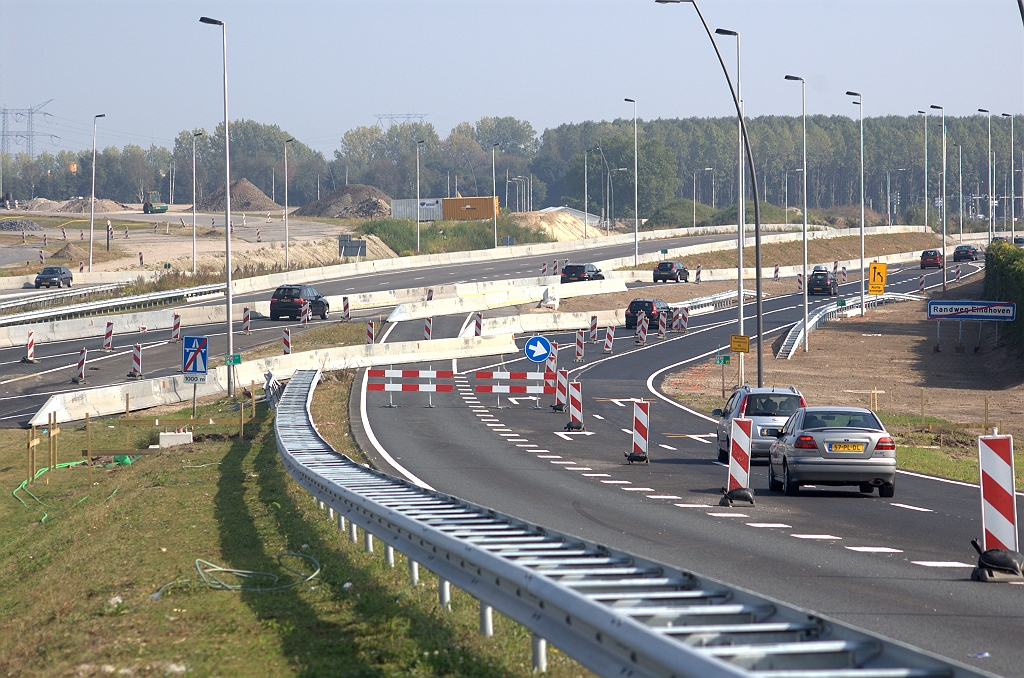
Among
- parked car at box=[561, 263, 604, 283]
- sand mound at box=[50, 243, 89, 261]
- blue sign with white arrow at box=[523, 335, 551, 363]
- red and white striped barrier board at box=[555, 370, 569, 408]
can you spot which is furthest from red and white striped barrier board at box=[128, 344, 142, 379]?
sand mound at box=[50, 243, 89, 261]

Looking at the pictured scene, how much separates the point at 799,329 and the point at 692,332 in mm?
6567

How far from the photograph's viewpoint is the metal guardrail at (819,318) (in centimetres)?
5277

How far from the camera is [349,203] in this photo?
150 m

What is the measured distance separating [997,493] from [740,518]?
193 inches

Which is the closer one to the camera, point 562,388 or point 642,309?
point 562,388

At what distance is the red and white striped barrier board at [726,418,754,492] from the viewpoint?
1658 centimetres

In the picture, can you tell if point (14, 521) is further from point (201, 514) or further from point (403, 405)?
point (403, 405)

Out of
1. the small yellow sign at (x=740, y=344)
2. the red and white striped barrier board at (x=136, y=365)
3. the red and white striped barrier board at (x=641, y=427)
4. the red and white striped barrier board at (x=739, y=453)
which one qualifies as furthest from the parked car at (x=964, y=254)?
the red and white striped barrier board at (x=739, y=453)

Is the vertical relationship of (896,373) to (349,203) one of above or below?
below

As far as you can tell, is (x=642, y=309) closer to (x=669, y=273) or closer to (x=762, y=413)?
(x=669, y=273)

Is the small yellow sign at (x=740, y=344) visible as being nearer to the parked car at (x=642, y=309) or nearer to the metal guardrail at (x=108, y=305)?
the parked car at (x=642, y=309)

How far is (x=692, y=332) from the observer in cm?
5981

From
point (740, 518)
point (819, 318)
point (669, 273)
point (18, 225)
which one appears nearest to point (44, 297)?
point (819, 318)

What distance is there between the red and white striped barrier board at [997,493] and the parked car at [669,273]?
71353 mm
